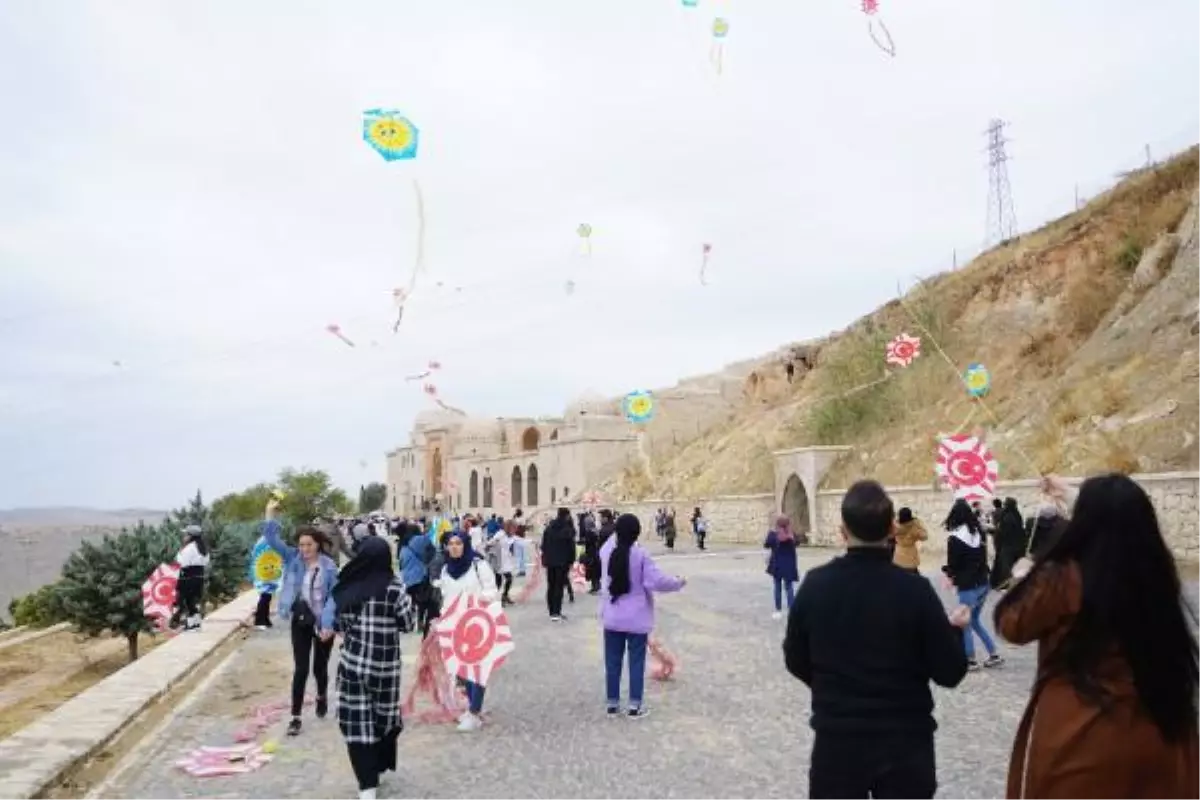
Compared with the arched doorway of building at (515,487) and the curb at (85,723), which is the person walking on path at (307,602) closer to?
the curb at (85,723)

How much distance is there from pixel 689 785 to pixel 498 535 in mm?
11700

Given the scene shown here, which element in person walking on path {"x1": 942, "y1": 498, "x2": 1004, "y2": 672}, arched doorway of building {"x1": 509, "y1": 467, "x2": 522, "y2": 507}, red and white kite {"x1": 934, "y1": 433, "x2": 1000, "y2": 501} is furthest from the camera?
arched doorway of building {"x1": 509, "y1": 467, "x2": 522, "y2": 507}

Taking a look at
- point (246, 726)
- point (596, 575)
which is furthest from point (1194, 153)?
point (246, 726)

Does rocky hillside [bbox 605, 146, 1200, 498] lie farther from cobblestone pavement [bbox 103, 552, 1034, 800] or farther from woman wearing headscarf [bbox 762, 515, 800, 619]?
cobblestone pavement [bbox 103, 552, 1034, 800]

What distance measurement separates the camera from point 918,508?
24969 mm

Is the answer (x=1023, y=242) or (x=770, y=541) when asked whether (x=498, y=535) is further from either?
(x=1023, y=242)

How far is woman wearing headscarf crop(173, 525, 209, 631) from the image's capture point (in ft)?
44.1

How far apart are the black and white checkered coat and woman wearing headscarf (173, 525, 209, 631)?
8.30m

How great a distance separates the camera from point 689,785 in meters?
5.89

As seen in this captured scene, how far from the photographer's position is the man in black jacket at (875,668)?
10.7ft

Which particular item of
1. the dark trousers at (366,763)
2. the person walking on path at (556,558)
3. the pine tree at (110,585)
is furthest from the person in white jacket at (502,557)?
the dark trousers at (366,763)

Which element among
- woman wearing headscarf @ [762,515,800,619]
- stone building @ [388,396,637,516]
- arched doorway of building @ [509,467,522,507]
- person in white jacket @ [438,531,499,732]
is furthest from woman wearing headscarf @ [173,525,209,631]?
arched doorway of building @ [509,467,522,507]

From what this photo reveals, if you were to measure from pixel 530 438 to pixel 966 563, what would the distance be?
222 feet

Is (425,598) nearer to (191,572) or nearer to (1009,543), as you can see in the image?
(191,572)
